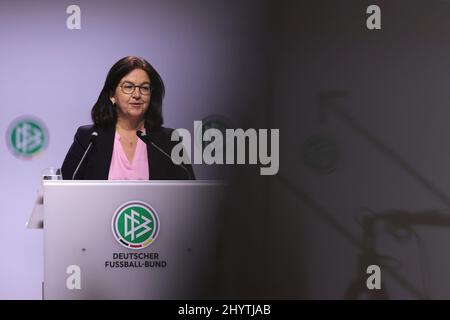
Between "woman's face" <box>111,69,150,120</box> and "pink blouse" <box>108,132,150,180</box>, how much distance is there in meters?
0.18

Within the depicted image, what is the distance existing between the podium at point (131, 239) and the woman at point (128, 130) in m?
0.58

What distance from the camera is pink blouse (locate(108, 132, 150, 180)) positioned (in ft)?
9.55

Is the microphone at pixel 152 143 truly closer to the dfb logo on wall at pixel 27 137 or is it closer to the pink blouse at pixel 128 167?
the pink blouse at pixel 128 167

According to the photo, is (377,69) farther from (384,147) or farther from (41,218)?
(41,218)

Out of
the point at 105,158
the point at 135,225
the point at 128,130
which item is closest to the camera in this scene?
the point at 135,225

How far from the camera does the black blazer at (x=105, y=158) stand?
2.87 metres

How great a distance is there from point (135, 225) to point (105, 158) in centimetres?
64

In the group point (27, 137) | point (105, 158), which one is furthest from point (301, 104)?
point (27, 137)

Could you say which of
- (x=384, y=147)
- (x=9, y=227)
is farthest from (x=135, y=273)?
(x=384, y=147)

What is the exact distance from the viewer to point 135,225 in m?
2.34

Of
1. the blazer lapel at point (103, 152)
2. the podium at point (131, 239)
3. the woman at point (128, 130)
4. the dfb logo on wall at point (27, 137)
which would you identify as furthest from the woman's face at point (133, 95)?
the podium at point (131, 239)

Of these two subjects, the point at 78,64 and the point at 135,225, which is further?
the point at 78,64

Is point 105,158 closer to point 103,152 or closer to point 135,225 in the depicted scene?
point 103,152

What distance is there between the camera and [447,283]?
2912mm
